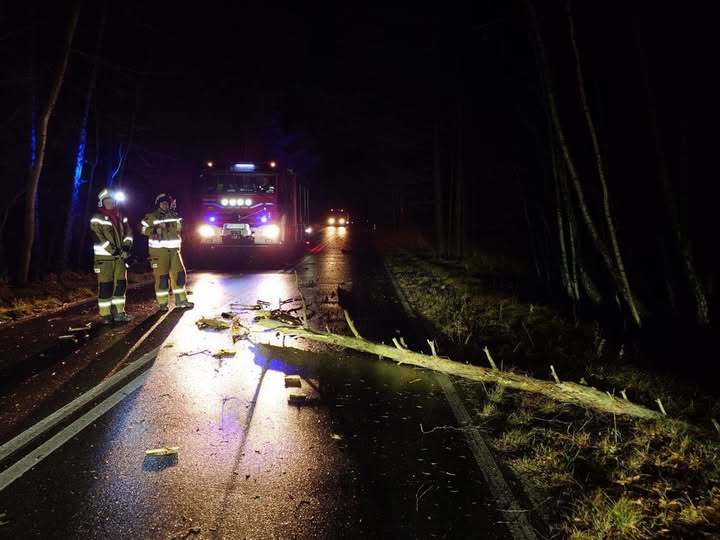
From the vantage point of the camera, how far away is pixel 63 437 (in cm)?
426

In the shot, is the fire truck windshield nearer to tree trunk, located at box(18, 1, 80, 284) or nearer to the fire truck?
the fire truck

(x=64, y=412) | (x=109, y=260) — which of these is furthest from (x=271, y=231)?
(x=64, y=412)

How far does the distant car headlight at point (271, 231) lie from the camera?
63.8 ft

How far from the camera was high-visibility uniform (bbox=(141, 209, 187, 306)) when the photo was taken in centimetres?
958

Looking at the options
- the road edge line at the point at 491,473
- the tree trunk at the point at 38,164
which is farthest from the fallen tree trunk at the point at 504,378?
the tree trunk at the point at 38,164

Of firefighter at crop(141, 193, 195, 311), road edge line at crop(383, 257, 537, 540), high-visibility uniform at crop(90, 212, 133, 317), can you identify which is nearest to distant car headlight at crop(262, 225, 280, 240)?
firefighter at crop(141, 193, 195, 311)

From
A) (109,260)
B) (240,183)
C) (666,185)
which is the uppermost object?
(240,183)

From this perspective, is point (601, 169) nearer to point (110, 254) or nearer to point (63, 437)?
point (63, 437)

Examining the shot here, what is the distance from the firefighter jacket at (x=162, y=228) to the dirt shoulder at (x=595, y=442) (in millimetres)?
5098

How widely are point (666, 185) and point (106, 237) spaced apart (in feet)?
27.3

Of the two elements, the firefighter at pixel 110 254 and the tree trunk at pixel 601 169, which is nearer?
the tree trunk at pixel 601 169

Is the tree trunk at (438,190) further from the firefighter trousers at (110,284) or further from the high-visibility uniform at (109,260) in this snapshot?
the firefighter trousers at (110,284)

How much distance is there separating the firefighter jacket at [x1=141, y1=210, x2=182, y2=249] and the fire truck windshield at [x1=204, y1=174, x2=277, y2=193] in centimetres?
971

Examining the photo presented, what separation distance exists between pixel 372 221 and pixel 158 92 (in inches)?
2105
